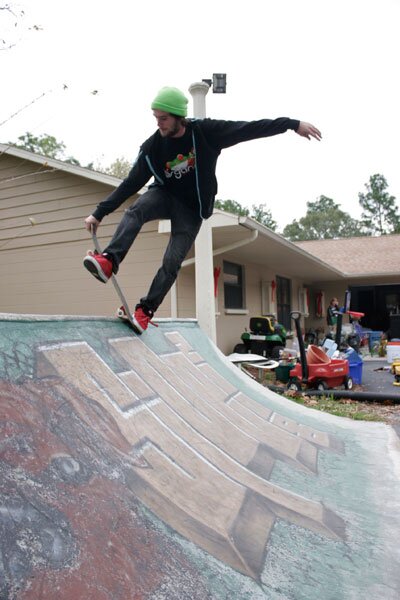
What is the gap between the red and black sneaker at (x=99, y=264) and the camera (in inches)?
135

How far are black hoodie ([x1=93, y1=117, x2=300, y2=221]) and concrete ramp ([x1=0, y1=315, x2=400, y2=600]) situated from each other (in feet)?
3.87

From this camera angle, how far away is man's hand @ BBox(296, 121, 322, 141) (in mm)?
3416

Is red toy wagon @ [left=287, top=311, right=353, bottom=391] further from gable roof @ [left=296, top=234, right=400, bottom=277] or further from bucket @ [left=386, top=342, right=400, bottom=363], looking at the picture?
gable roof @ [left=296, top=234, right=400, bottom=277]

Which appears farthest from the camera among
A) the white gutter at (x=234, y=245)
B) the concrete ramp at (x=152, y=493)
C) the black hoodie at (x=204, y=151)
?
the white gutter at (x=234, y=245)

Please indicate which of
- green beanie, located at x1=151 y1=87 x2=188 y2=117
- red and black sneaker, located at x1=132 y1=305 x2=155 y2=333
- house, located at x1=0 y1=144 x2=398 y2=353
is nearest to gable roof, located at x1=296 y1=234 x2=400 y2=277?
house, located at x1=0 y1=144 x2=398 y2=353

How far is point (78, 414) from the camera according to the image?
7.05 ft

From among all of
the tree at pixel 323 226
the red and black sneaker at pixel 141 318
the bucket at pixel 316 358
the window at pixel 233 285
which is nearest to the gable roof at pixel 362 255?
the window at pixel 233 285

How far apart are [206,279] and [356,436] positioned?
2.88 metres

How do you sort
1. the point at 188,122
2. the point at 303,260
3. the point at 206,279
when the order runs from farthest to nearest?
the point at 303,260 < the point at 206,279 < the point at 188,122

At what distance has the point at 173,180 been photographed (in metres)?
3.95

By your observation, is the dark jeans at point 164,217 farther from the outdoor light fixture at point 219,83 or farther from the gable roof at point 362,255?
the gable roof at point 362,255

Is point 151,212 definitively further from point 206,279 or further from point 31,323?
point 206,279

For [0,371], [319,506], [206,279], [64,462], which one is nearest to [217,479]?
[319,506]

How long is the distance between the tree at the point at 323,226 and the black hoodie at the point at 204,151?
77794mm
